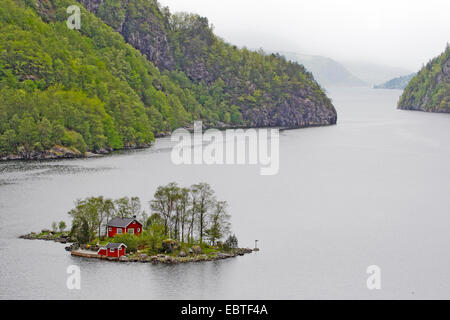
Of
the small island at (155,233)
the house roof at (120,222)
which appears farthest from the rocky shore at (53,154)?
the house roof at (120,222)

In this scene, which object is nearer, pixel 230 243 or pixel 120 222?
pixel 230 243

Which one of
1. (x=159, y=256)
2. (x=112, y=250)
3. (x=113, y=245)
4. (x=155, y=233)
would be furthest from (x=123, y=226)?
(x=159, y=256)

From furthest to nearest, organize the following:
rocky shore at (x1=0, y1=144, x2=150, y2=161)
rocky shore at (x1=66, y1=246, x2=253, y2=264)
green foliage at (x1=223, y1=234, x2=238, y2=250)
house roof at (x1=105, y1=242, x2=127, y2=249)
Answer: rocky shore at (x1=0, y1=144, x2=150, y2=161) < green foliage at (x1=223, y1=234, x2=238, y2=250) < house roof at (x1=105, y1=242, x2=127, y2=249) < rocky shore at (x1=66, y1=246, x2=253, y2=264)

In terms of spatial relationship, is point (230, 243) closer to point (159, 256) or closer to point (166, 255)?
point (166, 255)

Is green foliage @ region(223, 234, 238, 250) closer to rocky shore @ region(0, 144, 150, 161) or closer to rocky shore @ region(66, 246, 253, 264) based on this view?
rocky shore @ region(66, 246, 253, 264)

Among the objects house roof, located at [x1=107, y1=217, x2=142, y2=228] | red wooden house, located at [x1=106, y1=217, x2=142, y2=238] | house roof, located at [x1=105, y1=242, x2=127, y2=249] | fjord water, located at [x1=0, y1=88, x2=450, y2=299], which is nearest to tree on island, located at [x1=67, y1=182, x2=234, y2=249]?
red wooden house, located at [x1=106, y1=217, x2=142, y2=238]

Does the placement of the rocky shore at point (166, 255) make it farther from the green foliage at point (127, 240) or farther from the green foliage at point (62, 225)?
the green foliage at point (62, 225)

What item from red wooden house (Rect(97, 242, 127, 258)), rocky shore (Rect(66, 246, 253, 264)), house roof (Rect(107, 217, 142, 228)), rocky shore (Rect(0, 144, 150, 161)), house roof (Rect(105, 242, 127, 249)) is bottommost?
rocky shore (Rect(66, 246, 253, 264))
